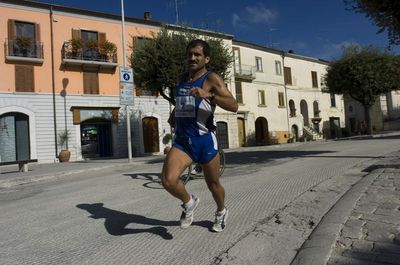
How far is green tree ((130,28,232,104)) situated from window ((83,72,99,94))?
17.2 ft

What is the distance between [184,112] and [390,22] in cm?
762

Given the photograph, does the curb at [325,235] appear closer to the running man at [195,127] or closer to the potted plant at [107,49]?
the running man at [195,127]

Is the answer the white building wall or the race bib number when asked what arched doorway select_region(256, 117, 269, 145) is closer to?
the white building wall

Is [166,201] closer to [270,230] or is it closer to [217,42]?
[270,230]

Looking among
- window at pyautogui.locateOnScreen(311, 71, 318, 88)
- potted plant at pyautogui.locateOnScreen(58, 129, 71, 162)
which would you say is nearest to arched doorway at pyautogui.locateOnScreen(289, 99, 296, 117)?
window at pyautogui.locateOnScreen(311, 71, 318, 88)

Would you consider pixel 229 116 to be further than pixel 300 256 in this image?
Yes

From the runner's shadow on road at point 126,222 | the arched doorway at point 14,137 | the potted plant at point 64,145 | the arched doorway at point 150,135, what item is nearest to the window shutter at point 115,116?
the arched doorway at point 150,135

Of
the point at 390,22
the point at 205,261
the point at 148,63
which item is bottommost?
the point at 205,261

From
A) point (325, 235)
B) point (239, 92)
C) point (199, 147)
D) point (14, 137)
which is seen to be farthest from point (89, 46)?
point (325, 235)

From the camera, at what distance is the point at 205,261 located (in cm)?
339

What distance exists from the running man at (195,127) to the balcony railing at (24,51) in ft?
71.8

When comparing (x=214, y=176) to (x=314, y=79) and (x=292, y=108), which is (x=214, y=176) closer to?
(x=292, y=108)

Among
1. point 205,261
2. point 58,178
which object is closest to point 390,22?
point 205,261

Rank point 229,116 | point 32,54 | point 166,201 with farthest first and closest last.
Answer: point 229,116 → point 32,54 → point 166,201
